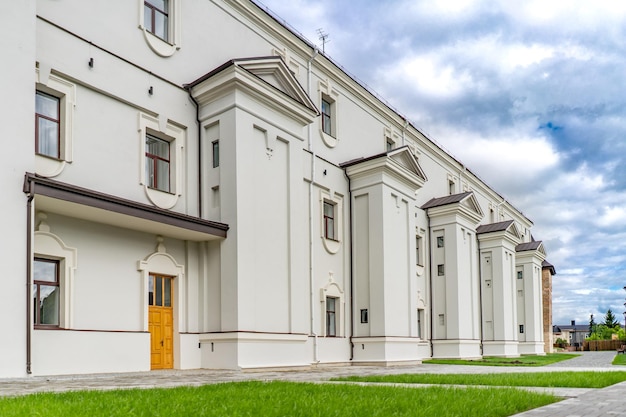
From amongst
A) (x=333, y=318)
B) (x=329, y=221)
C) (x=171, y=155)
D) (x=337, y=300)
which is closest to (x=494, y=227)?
(x=329, y=221)

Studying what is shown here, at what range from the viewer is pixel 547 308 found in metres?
57.3

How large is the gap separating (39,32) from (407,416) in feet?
40.1

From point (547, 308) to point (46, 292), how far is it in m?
51.6

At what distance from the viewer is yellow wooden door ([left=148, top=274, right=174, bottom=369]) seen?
1684 centimetres

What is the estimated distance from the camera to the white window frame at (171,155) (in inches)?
→ 665

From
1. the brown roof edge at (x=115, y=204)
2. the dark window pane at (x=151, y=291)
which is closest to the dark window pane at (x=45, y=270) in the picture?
the brown roof edge at (x=115, y=204)

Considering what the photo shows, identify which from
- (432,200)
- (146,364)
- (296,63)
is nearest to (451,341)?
(432,200)

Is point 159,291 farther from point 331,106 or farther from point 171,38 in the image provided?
point 331,106

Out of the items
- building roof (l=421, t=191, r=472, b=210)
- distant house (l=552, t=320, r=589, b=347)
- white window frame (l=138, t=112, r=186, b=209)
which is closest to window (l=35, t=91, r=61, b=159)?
white window frame (l=138, t=112, r=186, b=209)

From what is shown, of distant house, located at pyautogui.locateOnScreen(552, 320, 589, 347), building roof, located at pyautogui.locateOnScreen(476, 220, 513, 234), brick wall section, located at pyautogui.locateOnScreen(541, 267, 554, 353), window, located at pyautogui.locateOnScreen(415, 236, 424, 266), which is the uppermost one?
building roof, located at pyautogui.locateOnScreen(476, 220, 513, 234)

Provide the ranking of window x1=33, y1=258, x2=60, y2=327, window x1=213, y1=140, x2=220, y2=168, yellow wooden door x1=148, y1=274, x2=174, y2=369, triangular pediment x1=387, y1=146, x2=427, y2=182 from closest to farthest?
window x1=33, y1=258, x2=60, y2=327 → yellow wooden door x1=148, y1=274, x2=174, y2=369 → window x1=213, y1=140, x2=220, y2=168 → triangular pediment x1=387, y1=146, x2=427, y2=182

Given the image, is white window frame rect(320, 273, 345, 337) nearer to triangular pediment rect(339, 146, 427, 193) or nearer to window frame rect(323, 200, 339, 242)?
window frame rect(323, 200, 339, 242)

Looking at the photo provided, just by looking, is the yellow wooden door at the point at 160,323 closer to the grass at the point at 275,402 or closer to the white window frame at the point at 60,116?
the white window frame at the point at 60,116

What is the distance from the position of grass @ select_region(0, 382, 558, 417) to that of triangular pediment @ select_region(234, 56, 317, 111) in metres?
11.2
